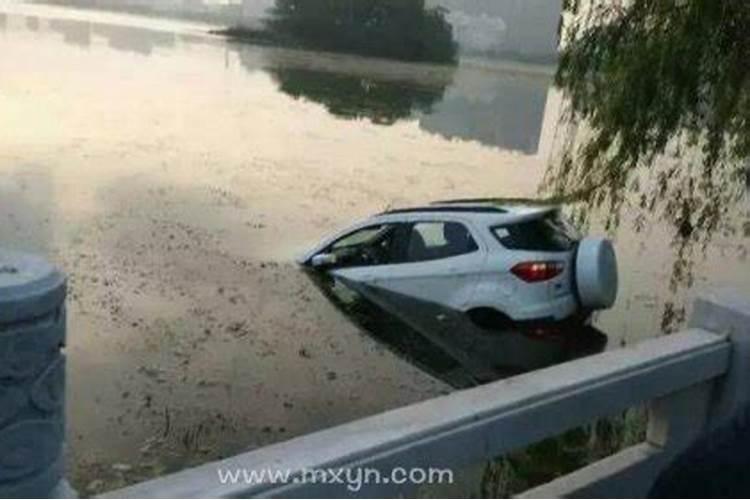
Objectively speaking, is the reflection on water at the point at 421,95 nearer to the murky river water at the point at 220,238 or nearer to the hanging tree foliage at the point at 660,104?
the murky river water at the point at 220,238

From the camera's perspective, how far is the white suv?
408 inches

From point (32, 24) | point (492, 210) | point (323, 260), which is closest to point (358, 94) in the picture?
point (323, 260)

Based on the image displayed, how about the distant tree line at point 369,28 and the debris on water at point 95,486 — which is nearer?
the debris on water at point 95,486

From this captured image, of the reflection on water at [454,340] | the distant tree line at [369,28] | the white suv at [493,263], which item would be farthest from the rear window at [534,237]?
the distant tree line at [369,28]

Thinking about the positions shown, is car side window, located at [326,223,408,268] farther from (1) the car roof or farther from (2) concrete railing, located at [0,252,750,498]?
(2) concrete railing, located at [0,252,750,498]

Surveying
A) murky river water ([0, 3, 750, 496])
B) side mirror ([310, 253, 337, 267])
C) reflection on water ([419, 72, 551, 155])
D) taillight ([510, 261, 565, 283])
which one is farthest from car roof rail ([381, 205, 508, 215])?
reflection on water ([419, 72, 551, 155])

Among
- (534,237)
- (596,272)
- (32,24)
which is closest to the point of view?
(596,272)

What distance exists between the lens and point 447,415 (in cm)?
245

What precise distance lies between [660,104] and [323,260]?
18.2ft

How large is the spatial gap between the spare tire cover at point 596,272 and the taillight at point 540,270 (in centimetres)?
26

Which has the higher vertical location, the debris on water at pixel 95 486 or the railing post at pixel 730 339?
the railing post at pixel 730 339

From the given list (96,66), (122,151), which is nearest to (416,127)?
(122,151)

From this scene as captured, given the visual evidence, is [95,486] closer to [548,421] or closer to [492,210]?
[548,421]

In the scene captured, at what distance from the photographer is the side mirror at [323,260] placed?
12703 millimetres
